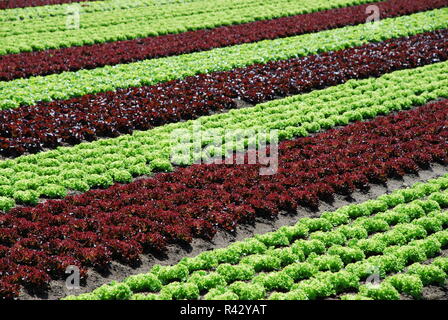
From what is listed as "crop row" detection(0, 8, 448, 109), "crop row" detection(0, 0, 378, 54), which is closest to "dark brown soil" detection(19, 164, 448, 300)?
"crop row" detection(0, 8, 448, 109)

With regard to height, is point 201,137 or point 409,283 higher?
point 201,137

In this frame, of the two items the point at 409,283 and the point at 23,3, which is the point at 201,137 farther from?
the point at 23,3

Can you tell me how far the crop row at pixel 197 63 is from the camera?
18750 mm

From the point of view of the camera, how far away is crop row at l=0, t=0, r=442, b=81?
72.1ft

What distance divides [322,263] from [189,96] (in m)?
10.1

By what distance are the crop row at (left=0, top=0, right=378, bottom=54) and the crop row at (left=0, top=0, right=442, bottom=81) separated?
3.39 feet

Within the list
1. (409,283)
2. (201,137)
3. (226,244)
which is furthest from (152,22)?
(409,283)

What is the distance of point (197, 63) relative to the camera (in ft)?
72.4

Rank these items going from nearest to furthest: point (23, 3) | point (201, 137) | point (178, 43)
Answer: point (201, 137) < point (178, 43) < point (23, 3)

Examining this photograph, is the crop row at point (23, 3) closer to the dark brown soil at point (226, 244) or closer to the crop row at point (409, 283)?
the dark brown soil at point (226, 244)

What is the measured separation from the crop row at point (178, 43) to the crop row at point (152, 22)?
1034 mm

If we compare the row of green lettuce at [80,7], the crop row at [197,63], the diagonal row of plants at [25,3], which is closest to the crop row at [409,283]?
the crop row at [197,63]

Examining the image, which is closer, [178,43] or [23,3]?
[178,43]

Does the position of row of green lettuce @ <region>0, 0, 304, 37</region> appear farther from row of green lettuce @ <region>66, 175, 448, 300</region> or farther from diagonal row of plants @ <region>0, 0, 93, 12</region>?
row of green lettuce @ <region>66, 175, 448, 300</region>
